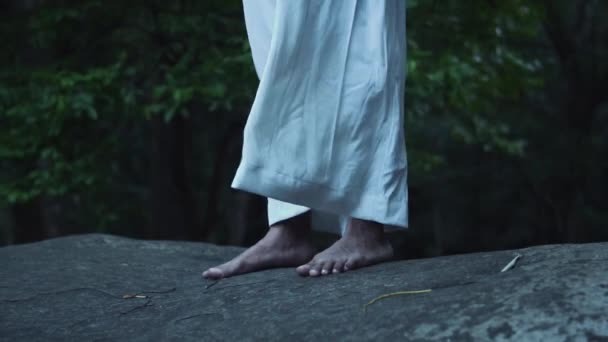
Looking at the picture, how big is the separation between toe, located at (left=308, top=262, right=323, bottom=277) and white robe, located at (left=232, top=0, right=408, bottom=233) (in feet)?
0.52

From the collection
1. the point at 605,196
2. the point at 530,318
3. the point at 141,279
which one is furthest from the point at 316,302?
the point at 605,196

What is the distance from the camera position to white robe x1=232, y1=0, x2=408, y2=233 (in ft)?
7.77

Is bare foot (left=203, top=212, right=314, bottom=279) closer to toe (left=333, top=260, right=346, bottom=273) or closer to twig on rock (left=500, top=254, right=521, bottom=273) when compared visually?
toe (left=333, top=260, right=346, bottom=273)

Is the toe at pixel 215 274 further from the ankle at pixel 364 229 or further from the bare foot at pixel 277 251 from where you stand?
the ankle at pixel 364 229

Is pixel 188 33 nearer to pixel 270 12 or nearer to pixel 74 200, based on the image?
pixel 74 200

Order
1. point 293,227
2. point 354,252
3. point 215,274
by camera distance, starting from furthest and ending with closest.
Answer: point 293,227 < point 215,274 < point 354,252

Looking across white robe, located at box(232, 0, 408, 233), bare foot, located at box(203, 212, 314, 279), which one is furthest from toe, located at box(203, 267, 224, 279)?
white robe, located at box(232, 0, 408, 233)

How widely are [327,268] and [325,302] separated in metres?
0.34

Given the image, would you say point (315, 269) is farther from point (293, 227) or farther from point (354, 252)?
point (293, 227)

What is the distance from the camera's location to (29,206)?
6.13 metres

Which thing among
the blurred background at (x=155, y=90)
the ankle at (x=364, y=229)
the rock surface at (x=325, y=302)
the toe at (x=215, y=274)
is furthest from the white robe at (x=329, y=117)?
the blurred background at (x=155, y=90)

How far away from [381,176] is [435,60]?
2.89 meters

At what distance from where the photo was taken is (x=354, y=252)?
246cm

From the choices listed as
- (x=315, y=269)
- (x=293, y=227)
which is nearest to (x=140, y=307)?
(x=315, y=269)
